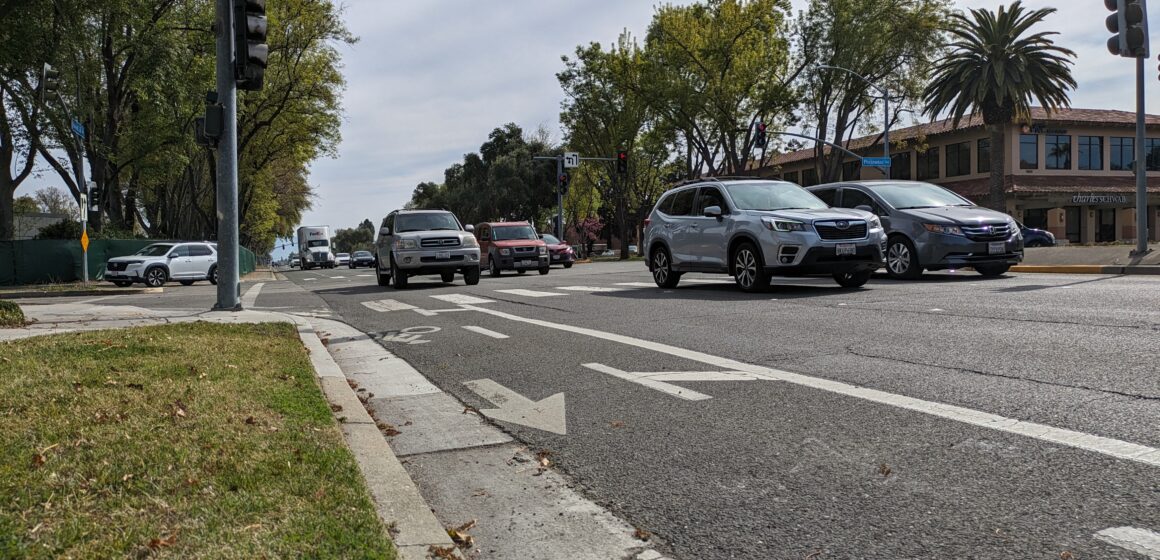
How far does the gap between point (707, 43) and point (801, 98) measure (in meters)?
5.17

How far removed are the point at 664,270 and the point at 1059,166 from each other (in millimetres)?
40607

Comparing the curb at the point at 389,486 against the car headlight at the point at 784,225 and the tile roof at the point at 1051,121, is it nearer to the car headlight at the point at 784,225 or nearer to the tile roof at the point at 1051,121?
the car headlight at the point at 784,225

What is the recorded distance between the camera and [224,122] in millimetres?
11398

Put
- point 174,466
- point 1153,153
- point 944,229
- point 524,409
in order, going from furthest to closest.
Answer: point 1153,153, point 944,229, point 524,409, point 174,466

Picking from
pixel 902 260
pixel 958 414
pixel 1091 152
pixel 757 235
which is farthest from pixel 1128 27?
pixel 1091 152

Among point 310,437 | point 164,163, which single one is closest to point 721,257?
point 310,437

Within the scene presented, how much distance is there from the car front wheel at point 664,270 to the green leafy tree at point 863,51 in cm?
2591

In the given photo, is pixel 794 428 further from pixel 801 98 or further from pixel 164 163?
pixel 801 98

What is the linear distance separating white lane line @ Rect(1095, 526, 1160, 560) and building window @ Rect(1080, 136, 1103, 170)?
51.5 meters

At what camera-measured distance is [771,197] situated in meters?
13.3

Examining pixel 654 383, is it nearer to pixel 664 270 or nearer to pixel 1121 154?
pixel 664 270

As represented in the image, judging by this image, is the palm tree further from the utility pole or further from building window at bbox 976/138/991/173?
the utility pole

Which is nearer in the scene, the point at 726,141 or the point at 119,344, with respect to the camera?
the point at 119,344

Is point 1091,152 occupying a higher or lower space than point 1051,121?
lower
